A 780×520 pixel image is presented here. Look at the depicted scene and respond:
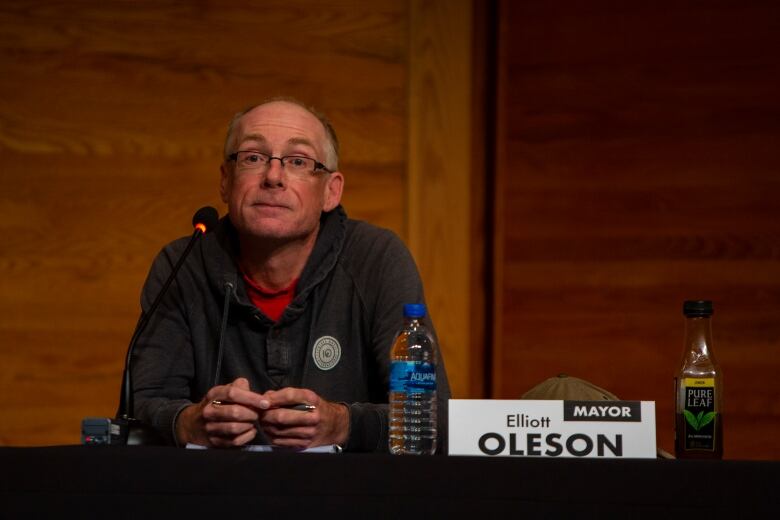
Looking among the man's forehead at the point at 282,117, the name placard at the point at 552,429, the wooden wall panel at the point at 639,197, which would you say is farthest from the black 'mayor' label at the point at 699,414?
the wooden wall panel at the point at 639,197

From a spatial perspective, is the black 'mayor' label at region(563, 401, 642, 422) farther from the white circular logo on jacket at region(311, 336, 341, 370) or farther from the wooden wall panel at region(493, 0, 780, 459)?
the wooden wall panel at region(493, 0, 780, 459)

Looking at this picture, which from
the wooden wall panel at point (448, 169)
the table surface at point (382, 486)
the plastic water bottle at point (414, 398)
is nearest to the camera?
the table surface at point (382, 486)

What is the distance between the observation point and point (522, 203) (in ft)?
10.3

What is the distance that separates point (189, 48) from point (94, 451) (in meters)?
2.23

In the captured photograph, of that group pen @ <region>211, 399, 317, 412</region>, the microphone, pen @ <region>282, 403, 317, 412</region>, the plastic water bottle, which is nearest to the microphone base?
the microphone

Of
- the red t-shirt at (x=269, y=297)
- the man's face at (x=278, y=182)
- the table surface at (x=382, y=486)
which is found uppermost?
the man's face at (x=278, y=182)

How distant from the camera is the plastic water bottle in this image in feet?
5.05

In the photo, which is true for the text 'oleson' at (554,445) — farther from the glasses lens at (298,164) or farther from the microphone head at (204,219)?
the glasses lens at (298,164)

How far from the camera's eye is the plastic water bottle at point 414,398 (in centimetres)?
154

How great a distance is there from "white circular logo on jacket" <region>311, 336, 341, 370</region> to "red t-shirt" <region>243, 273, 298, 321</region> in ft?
0.44

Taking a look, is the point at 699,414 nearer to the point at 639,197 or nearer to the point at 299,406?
the point at 299,406

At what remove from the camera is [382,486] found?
118 centimetres

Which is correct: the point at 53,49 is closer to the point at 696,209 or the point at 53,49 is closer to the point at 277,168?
the point at 277,168

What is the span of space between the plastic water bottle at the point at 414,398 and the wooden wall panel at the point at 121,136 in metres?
1.41
